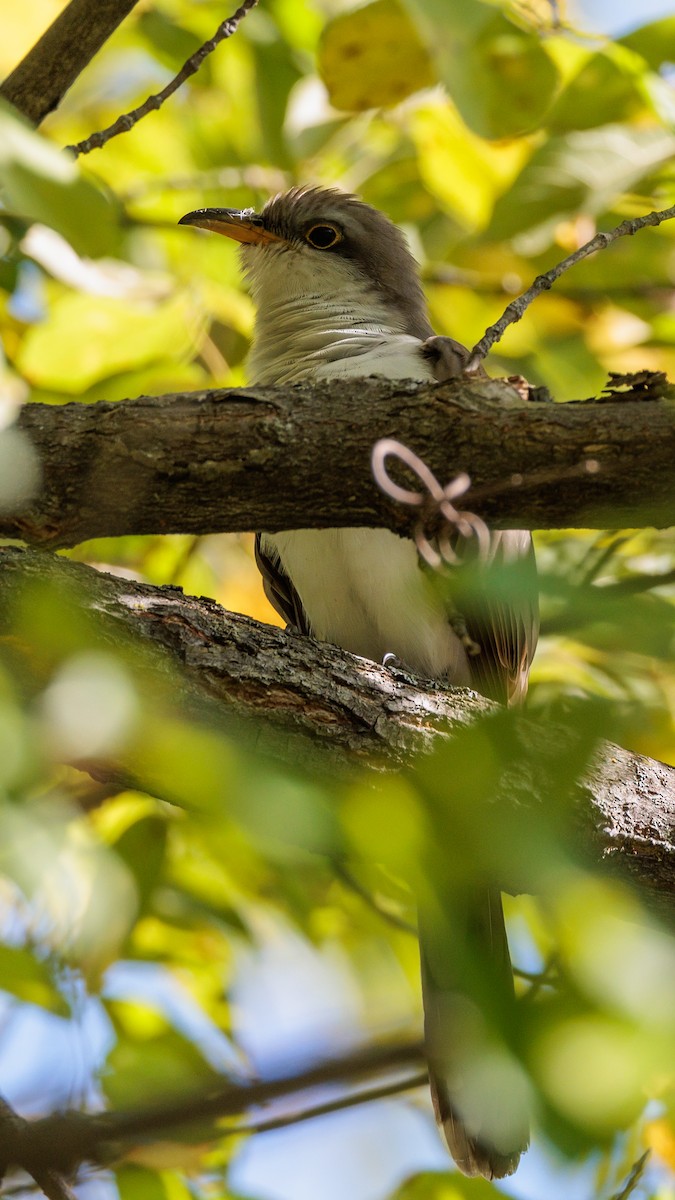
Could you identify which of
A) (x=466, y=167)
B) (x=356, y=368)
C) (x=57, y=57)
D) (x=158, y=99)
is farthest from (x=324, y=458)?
(x=466, y=167)

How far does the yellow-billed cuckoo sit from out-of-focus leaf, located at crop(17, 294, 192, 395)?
0.43m

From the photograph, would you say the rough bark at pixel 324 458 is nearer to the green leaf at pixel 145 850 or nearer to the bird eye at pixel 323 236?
the green leaf at pixel 145 850

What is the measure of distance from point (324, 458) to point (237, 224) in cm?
220

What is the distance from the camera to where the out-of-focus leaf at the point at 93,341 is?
435 centimetres

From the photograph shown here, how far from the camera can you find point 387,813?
135cm

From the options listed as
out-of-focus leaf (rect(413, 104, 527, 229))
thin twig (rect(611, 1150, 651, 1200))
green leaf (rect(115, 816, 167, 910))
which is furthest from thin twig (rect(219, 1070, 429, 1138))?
out-of-focus leaf (rect(413, 104, 527, 229))

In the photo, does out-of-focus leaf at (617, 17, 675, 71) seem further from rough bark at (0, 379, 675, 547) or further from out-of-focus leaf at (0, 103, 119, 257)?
out-of-focus leaf at (0, 103, 119, 257)

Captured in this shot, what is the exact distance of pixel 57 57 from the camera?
11.8 ft

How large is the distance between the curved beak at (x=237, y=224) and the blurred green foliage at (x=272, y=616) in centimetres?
23

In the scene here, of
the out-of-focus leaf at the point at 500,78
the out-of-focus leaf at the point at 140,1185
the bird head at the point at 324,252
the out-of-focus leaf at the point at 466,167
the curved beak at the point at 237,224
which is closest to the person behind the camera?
the out-of-focus leaf at the point at 140,1185

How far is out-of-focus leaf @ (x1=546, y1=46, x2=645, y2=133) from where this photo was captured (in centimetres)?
385

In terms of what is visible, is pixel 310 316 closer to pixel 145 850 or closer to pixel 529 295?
pixel 529 295

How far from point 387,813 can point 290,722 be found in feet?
5.07

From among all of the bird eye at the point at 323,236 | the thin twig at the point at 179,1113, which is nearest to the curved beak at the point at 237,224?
the bird eye at the point at 323,236
